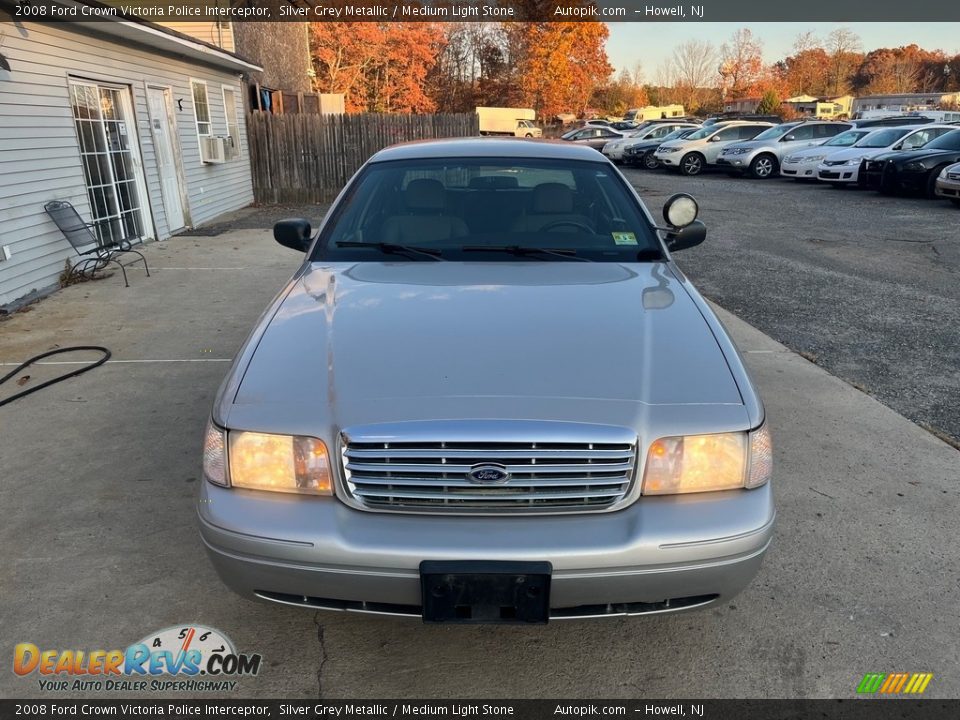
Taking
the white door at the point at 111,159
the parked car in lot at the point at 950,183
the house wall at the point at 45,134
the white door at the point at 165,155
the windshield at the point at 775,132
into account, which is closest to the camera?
the house wall at the point at 45,134

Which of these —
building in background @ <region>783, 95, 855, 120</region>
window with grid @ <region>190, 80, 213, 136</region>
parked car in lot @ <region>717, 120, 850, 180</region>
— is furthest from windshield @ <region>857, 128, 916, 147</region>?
building in background @ <region>783, 95, 855, 120</region>

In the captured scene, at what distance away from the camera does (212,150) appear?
12.4m

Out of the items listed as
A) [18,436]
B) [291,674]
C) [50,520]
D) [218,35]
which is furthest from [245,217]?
[291,674]

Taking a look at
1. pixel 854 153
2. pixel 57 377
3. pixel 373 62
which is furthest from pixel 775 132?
pixel 373 62

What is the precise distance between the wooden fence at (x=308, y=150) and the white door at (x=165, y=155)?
4.61m

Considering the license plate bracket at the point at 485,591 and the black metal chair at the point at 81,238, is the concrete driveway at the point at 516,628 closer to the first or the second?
the license plate bracket at the point at 485,591

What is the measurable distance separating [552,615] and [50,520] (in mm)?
2444

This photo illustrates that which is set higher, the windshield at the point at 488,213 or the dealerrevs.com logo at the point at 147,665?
the windshield at the point at 488,213

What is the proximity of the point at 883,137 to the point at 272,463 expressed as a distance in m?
19.7

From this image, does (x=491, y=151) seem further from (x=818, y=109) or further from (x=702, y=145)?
(x=818, y=109)

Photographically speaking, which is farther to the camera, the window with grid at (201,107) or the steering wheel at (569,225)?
the window with grid at (201,107)

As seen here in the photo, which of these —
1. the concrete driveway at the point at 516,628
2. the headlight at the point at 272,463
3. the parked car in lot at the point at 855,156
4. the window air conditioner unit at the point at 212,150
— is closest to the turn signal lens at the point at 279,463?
the headlight at the point at 272,463

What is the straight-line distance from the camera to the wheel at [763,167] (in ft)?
67.8

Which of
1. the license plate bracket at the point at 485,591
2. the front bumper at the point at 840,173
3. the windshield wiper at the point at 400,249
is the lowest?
the front bumper at the point at 840,173
